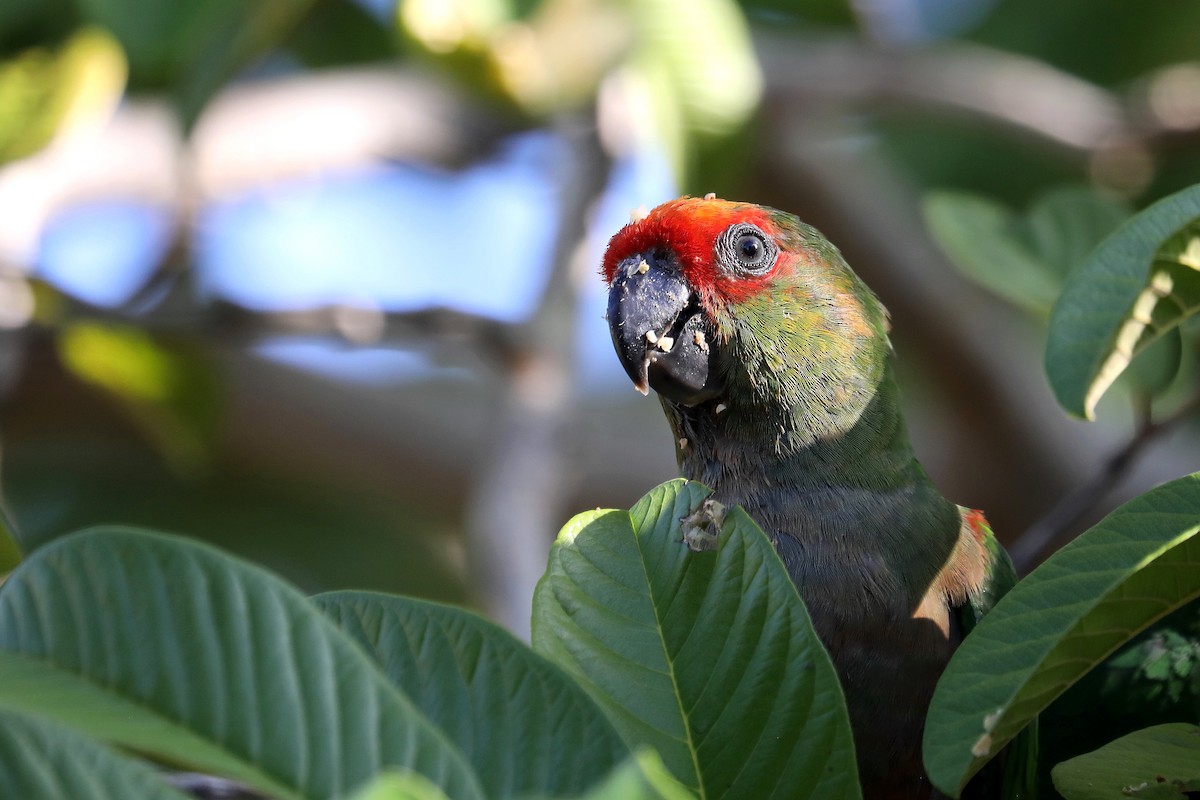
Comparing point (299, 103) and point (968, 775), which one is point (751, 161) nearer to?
point (299, 103)

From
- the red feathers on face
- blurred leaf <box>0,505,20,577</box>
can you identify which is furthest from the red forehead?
blurred leaf <box>0,505,20,577</box>

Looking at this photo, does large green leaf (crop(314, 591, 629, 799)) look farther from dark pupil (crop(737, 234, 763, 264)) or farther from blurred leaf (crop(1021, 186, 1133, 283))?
blurred leaf (crop(1021, 186, 1133, 283))

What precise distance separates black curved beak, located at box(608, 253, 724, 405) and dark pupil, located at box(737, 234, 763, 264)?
0.11 m

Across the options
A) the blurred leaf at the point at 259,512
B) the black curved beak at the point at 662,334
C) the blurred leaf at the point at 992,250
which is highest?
the blurred leaf at the point at 992,250

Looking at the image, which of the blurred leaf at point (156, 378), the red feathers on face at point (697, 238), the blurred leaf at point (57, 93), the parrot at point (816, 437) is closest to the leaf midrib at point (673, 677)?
the parrot at point (816, 437)

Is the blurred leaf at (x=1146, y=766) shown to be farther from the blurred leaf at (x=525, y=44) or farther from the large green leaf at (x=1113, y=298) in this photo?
the blurred leaf at (x=525, y=44)

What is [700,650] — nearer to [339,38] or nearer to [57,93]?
[57,93]

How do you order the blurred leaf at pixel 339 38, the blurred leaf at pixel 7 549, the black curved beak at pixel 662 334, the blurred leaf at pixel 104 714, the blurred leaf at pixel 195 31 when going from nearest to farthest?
the blurred leaf at pixel 104 714 → the blurred leaf at pixel 7 549 → the black curved beak at pixel 662 334 → the blurred leaf at pixel 195 31 → the blurred leaf at pixel 339 38

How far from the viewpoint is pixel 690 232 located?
1.94 m

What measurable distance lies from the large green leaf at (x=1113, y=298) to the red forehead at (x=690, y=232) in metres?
0.97

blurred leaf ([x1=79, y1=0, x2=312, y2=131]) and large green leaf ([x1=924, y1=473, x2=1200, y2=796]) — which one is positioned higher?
blurred leaf ([x1=79, y1=0, x2=312, y2=131])

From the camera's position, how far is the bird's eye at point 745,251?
1.95 m

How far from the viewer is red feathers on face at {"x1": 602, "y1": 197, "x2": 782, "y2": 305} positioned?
76.1 inches

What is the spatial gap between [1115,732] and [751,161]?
264 cm
